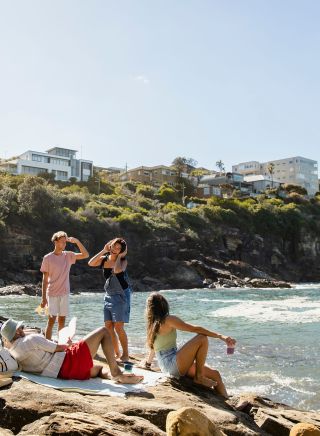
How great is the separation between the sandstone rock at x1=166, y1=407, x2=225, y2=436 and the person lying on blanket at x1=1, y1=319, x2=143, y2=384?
2021 mm

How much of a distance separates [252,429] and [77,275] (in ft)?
135

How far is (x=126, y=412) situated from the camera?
475 cm

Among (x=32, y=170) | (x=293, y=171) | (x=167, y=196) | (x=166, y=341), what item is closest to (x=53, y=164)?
(x=32, y=170)

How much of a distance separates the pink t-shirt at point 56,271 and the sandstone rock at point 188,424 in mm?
4638

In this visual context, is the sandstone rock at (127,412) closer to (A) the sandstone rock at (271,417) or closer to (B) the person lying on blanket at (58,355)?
(A) the sandstone rock at (271,417)

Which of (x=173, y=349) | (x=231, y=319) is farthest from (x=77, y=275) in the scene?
(x=173, y=349)

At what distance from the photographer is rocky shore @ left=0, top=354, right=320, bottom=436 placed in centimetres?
396

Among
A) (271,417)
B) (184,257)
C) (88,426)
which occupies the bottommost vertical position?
(184,257)

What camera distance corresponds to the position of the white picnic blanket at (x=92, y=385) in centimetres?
531

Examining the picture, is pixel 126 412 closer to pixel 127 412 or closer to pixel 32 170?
pixel 127 412

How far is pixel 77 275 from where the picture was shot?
4534cm

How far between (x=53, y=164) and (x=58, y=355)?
76.7 m

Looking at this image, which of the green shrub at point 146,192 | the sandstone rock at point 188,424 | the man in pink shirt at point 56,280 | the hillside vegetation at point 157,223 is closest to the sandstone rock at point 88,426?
the sandstone rock at point 188,424

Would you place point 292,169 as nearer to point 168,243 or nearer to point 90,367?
point 168,243
